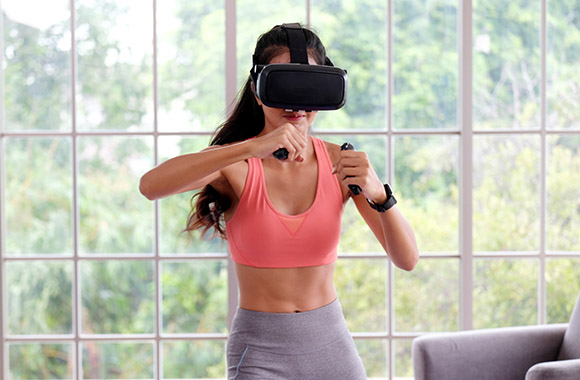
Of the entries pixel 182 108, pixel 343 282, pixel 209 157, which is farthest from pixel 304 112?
pixel 182 108

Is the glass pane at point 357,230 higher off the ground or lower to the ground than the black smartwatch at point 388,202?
lower

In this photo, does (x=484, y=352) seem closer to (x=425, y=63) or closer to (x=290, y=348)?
(x=290, y=348)

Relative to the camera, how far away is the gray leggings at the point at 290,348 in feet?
4.92

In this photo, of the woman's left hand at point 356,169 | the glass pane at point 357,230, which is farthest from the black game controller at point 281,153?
the glass pane at point 357,230

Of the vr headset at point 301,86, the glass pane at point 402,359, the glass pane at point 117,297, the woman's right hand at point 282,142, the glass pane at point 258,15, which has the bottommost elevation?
the glass pane at point 402,359

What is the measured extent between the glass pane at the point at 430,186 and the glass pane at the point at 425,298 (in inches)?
5.9

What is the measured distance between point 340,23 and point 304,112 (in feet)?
9.98

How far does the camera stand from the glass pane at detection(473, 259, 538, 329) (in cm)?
395

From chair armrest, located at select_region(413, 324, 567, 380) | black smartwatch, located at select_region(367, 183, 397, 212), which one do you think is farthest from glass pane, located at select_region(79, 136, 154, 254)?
black smartwatch, located at select_region(367, 183, 397, 212)

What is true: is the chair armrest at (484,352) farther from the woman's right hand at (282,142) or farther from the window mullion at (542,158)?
the woman's right hand at (282,142)

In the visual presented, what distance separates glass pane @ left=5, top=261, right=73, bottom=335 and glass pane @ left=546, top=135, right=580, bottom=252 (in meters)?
3.25

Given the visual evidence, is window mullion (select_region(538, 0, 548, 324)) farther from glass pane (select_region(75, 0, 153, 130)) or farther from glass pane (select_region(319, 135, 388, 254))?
glass pane (select_region(75, 0, 153, 130))

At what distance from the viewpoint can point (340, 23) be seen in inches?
171

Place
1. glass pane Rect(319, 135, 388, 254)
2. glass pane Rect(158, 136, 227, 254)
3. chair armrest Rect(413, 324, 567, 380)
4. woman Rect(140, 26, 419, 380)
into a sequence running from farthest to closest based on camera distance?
glass pane Rect(158, 136, 227, 254) → glass pane Rect(319, 135, 388, 254) → chair armrest Rect(413, 324, 567, 380) → woman Rect(140, 26, 419, 380)
